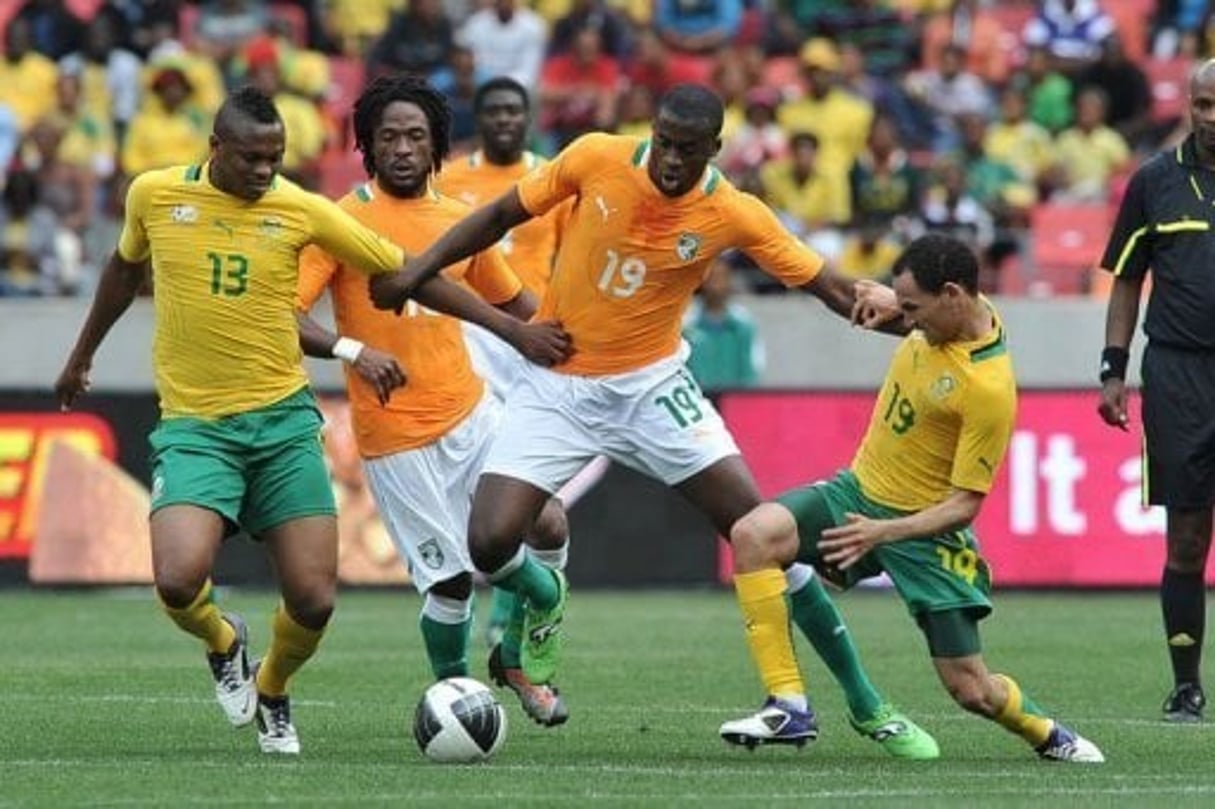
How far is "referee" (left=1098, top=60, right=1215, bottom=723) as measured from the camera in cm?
1258

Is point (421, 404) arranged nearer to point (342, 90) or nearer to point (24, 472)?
point (24, 472)

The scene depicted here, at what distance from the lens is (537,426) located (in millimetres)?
11797

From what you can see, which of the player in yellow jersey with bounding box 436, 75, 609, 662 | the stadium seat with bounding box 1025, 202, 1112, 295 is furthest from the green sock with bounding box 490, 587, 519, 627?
the stadium seat with bounding box 1025, 202, 1112, 295

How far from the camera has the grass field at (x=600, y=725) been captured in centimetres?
998

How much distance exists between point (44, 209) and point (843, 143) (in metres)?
6.31

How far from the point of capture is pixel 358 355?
37.3 ft

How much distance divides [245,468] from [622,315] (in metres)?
1.59

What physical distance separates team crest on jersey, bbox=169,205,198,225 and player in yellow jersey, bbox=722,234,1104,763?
7.36 feet

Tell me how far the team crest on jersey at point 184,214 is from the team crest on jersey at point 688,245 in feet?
5.95

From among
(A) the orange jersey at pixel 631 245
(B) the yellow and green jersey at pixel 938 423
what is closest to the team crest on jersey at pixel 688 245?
(A) the orange jersey at pixel 631 245

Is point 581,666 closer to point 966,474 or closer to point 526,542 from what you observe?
point 526,542

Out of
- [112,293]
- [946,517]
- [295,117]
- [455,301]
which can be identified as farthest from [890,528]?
[295,117]

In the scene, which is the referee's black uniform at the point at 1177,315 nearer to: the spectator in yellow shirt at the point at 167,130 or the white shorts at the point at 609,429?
the white shorts at the point at 609,429

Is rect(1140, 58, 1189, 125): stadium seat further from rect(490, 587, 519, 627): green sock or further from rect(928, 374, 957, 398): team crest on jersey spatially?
rect(928, 374, 957, 398): team crest on jersey
